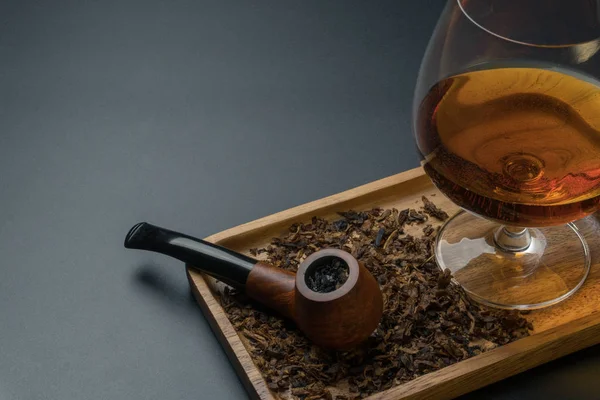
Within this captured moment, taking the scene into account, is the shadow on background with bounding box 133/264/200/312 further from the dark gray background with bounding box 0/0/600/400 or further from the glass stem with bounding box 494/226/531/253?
the glass stem with bounding box 494/226/531/253

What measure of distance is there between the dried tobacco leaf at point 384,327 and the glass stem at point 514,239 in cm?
12

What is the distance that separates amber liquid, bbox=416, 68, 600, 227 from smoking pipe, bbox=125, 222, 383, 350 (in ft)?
0.67

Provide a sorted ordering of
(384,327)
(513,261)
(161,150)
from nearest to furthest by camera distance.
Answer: (384,327) < (513,261) < (161,150)

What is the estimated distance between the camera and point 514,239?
1.71m

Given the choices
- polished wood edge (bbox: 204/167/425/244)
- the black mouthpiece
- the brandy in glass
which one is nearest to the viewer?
the brandy in glass

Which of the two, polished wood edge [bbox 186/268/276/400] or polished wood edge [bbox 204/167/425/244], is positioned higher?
polished wood edge [bbox 204/167/425/244]

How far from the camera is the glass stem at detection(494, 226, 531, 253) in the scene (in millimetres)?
1708

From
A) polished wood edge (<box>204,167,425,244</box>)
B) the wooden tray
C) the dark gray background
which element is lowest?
the wooden tray

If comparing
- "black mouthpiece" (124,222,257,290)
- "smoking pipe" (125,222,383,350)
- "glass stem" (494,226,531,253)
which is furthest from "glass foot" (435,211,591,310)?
"black mouthpiece" (124,222,257,290)

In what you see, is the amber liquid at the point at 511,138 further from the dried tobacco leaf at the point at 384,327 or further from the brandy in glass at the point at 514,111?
the dried tobacco leaf at the point at 384,327

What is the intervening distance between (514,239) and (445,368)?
315mm

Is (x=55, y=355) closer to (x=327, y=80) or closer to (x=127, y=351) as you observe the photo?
(x=127, y=351)

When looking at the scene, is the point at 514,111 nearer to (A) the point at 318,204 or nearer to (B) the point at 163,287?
(A) the point at 318,204

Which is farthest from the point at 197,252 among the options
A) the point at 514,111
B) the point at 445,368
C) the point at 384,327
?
the point at 514,111
